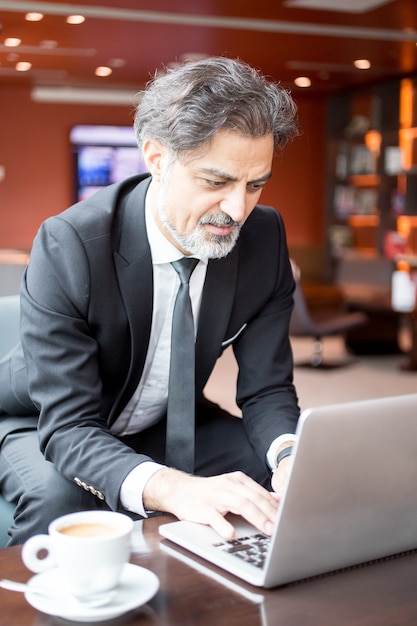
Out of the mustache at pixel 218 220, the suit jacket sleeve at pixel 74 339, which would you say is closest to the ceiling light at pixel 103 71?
the suit jacket sleeve at pixel 74 339

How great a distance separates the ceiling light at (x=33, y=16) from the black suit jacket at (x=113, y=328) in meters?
5.33

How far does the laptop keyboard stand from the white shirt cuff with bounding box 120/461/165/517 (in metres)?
0.26

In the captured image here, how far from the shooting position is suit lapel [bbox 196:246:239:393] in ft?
6.35

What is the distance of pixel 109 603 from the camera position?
1053mm

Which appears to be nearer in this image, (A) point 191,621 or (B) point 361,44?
(A) point 191,621

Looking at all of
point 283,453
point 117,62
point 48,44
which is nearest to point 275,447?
point 283,453

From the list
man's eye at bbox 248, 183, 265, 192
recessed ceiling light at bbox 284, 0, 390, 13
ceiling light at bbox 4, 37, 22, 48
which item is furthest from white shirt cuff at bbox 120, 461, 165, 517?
ceiling light at bbox 4, 37, 22, 48

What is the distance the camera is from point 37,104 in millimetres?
10461

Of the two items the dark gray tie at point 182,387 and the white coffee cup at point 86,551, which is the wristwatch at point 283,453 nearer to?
the dark gray tie at point 182,387

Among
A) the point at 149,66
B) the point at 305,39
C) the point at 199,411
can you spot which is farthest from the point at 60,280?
the point at 149,66

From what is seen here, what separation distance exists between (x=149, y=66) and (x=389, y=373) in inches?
170

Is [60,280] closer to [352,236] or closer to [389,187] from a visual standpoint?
[389,187]

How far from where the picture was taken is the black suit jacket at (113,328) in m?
1.68

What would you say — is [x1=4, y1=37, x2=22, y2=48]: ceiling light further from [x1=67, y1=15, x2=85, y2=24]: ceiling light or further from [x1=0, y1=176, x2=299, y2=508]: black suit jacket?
[x1=0, y1=176, x2=299, y2=508]: black suit jacket
